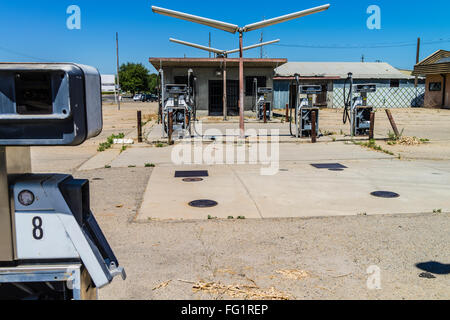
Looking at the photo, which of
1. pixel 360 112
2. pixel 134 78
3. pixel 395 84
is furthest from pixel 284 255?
pixel 134 78

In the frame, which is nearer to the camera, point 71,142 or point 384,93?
point 71,142

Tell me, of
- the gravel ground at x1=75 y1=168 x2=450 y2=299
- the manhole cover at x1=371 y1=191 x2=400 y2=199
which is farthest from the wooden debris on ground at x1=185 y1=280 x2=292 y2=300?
the manhole cover at x1=371 y1=191 x2=400 y2=199

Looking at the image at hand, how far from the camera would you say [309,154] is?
439 inches

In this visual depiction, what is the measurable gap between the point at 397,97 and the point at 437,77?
3865mm

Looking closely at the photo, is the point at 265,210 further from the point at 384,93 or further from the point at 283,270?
the point at 384,93

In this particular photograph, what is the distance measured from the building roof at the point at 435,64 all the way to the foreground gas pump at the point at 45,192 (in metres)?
37.4

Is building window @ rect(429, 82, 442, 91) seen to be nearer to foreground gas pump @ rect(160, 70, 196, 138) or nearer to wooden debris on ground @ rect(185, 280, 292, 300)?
foreground gas pump @ rect(160, 70, 196, 138)

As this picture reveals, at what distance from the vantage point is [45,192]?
1796mm

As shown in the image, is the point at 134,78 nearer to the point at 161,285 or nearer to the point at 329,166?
the point at 329,166

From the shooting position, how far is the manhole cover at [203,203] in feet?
20.2

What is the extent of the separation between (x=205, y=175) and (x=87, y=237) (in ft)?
21.5
